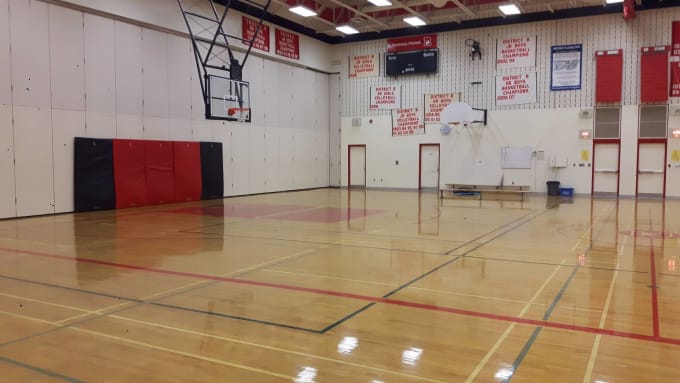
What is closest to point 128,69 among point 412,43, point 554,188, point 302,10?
point 302,10

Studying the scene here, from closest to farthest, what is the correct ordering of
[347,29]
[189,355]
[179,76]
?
1. [189,355]
2. [179,76]
3. [347,29]

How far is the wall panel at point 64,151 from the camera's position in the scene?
46.9 feet

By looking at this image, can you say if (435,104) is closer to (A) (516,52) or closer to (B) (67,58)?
(A) (516,52)

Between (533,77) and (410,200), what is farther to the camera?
(533,77)

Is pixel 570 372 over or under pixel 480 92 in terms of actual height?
under

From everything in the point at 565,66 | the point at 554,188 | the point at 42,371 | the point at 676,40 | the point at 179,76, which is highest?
the point at 676,40

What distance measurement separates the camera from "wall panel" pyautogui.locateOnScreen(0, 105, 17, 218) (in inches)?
514

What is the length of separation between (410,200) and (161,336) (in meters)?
15.0

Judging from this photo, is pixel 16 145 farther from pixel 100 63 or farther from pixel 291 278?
pixel 291 278

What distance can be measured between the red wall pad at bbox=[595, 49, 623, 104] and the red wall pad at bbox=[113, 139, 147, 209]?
55.0ft

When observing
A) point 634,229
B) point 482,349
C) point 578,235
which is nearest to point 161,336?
point 482,349

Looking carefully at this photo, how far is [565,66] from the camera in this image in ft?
68.6

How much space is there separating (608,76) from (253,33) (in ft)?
44.8

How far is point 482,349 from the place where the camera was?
4145mm
